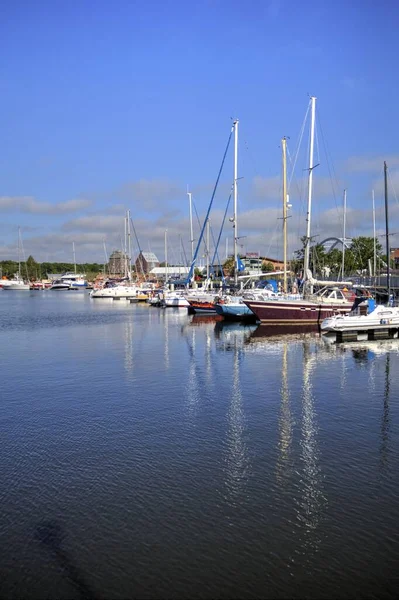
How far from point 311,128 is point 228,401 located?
1539 inches

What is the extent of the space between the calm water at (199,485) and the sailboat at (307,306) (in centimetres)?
2278

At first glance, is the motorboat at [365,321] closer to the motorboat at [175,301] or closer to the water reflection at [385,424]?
the water reflection at [385,424]

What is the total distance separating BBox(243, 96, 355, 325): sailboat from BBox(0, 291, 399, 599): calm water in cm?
2278

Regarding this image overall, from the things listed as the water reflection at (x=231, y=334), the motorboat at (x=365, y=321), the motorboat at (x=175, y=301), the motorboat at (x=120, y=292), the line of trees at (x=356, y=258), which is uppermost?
the line of trees at (x=356, y=258)

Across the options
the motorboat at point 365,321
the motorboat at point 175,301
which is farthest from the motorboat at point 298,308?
the motorboat at point 175,301

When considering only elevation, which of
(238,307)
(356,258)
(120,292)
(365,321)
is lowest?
(365,321)

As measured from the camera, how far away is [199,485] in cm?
1411

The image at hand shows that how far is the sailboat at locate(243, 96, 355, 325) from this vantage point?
52.7 m

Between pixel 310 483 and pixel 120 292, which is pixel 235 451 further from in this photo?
pixel 120 292

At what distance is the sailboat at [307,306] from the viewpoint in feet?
173

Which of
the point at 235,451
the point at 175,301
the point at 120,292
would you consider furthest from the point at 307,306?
the point at 120,292

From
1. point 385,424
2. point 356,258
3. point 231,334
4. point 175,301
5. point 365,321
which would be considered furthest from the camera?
point 356,258

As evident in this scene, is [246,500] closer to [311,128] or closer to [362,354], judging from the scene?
[362,354]

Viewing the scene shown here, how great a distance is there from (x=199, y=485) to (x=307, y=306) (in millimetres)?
39890
